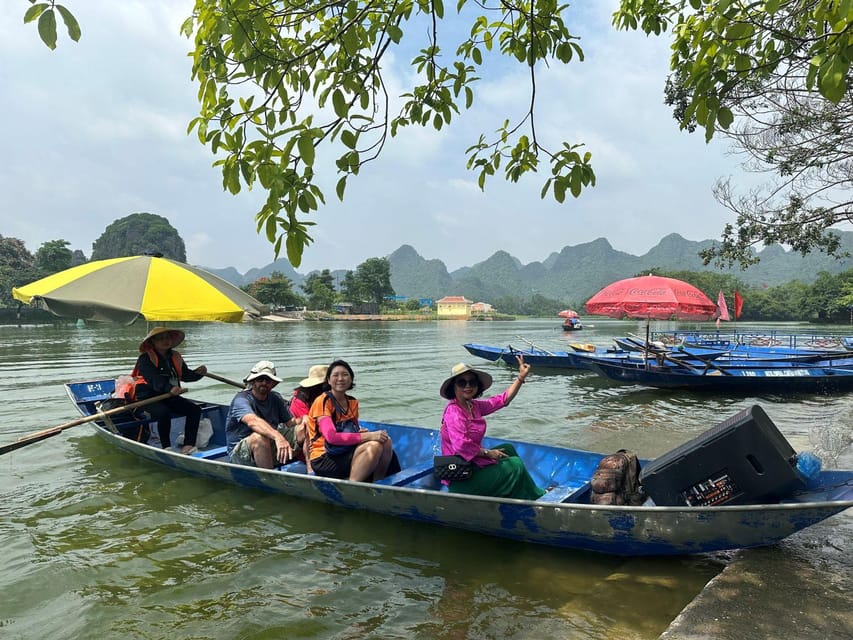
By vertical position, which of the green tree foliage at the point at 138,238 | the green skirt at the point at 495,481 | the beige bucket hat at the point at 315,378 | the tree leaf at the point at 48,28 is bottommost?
the green skirt at the point at 495,481

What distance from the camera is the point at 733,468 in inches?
150

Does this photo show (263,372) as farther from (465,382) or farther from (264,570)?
(465,382)

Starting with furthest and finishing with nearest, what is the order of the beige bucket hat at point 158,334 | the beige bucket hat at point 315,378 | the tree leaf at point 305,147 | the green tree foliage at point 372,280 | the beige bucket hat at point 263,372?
the green tree foliage at point 372,280
the beige bucket hat at point 158,334
the beige bucket hat at point 263,372
the beige bucket hat at point 315,378
the tree leaf at point 305,147

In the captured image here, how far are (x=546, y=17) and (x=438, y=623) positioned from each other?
173 inches

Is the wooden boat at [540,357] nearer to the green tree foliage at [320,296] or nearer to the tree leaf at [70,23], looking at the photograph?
the tree leaf at [70,23]

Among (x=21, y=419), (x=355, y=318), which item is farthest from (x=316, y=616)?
(x=355, y=318)

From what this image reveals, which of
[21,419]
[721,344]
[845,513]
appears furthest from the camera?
[721,344]

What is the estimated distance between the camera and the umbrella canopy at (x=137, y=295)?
19.4 feet

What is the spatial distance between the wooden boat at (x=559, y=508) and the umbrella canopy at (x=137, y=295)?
67.6 inches

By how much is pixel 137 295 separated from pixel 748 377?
13.3m

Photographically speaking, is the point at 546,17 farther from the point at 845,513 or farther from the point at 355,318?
the point at 355,318

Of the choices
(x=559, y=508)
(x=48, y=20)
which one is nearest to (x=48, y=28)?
(x=48, y=20)

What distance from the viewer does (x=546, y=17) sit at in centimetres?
376

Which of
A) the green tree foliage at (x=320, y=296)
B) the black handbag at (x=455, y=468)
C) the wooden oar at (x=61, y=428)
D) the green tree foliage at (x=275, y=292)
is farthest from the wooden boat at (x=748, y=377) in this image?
the green tree foliage at (x=320, y=296)
